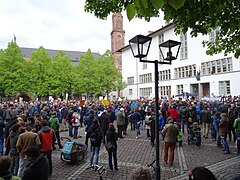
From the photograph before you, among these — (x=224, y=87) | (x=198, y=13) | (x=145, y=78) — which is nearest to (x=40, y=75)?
(x=145, y=78)

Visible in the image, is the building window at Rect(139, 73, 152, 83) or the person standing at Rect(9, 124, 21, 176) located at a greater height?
the building window at Rect(139, 73, 152, 83)

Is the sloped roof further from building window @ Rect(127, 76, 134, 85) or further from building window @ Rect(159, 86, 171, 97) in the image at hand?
building window @ Rect(159, 86, 171, 97)

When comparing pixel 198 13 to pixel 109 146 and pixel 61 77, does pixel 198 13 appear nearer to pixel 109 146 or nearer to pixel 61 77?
pixel 109 146

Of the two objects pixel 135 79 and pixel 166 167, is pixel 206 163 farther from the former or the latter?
pixel 135 79

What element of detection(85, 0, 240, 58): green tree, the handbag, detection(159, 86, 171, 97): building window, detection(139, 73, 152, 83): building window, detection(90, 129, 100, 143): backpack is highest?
detection(139, 73, 152, 83): building window

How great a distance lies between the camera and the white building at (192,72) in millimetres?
32344

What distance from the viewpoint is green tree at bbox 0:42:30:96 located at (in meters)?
41.2

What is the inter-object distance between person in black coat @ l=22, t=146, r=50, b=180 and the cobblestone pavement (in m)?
2.81

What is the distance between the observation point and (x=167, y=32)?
140 feet

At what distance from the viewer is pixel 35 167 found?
4262mm

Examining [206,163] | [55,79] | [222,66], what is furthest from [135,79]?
[206,163]

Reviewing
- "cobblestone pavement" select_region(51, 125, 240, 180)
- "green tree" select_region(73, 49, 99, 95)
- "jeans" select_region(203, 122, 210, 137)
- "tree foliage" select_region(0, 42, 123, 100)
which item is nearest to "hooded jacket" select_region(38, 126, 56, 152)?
"cobblestone pavement" select_region(51, 125, 240, 180)

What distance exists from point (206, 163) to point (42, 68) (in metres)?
41.5

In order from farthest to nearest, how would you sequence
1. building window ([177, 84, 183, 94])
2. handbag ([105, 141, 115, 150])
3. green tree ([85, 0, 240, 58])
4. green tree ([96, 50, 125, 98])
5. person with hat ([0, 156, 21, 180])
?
green tree ([96, 50, 125, 98]) → building window ([177, 84, 183, 94]) → handbag ([105, 141, 115, 150]) → green tree ([85, 0, 240, 58]) → person with hat ([0, 156, 21, 180])
